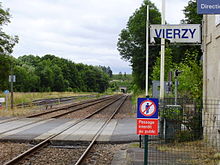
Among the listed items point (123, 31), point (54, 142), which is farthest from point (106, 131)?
point (123, 31)

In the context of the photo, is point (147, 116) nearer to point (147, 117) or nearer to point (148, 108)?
point (147, 117)

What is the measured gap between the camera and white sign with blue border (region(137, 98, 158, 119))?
566 cm

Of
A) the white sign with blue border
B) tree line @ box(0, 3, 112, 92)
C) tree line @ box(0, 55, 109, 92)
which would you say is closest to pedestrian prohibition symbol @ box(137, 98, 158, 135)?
the white sign with blue border

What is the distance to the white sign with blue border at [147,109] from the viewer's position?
5664 mm

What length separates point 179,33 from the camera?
9008 millimetres

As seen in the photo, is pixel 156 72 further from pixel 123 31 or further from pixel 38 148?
pixel 123 31

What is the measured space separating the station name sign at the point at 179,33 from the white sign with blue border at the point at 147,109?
3815 millimetres

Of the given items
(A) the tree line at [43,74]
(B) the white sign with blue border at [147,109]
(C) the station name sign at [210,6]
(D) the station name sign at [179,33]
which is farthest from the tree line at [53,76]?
(C) the station name sign at [210,6]

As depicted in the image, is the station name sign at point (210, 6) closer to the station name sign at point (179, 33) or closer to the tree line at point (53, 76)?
the station name sign at point (179, 33)

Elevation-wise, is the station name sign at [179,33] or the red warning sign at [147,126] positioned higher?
the station name sign at [179,33]

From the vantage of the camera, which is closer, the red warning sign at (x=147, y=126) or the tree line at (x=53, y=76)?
the red warning sign at (x=147, y=126)

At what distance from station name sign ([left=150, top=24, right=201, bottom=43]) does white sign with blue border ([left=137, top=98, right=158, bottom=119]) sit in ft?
12.5

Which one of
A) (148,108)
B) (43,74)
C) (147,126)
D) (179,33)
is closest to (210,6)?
(148,108)

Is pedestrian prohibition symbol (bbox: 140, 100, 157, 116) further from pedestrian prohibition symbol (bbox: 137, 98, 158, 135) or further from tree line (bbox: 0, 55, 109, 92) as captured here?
tree line (bbox: 0, 55, 109, 92)
